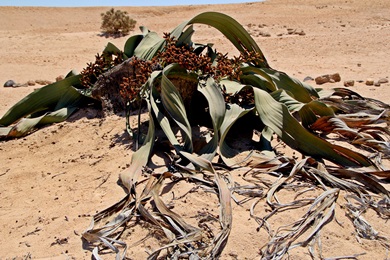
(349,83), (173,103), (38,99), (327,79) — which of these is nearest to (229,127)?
(173,103)

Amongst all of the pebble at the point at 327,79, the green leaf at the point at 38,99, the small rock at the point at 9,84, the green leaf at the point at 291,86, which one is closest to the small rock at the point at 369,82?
the pebble at the point at 327,79

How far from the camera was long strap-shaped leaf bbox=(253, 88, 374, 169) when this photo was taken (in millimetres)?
2912

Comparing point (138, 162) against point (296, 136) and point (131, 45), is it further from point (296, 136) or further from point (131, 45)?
point (131, 45)

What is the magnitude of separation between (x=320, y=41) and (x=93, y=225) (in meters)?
6.80

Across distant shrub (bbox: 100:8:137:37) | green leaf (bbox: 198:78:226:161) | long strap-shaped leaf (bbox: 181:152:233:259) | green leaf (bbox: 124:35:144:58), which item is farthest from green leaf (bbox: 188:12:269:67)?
distant shrub (bbox: 100:8:137:37)

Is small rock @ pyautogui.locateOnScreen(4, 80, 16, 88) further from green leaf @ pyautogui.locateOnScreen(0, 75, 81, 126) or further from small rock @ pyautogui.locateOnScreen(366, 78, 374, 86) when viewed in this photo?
small rock @ pyautogui.locateOnScreen(366, 78, 374, 86)

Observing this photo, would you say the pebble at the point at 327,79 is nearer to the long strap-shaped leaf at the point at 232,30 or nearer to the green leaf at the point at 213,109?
the long strap-shaped leaf at the point at 232,30

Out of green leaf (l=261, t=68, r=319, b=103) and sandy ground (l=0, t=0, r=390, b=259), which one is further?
green leaf (l=261, t=68, r=319, b=103)

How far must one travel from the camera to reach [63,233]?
7.97 ft

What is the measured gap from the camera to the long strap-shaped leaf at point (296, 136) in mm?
2912

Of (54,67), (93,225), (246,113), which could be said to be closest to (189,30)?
(246,113)

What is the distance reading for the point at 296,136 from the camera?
3.08m

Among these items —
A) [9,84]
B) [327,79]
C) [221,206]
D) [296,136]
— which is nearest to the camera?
[221,206]

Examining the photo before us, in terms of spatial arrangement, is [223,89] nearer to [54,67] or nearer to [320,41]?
[54,67]
